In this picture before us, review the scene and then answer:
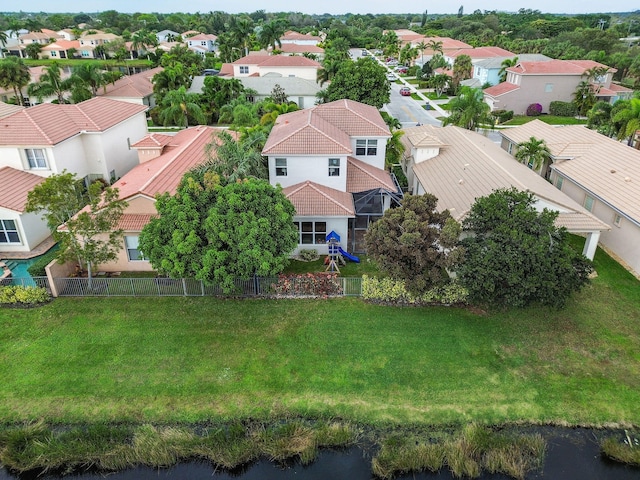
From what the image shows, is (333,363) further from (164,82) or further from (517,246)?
(164,82)

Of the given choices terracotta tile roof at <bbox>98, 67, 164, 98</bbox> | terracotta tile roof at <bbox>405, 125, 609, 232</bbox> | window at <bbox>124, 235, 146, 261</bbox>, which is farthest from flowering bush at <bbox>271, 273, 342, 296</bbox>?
terracotta tile roof at <bbox>98, 67, 164, 98</bbox>

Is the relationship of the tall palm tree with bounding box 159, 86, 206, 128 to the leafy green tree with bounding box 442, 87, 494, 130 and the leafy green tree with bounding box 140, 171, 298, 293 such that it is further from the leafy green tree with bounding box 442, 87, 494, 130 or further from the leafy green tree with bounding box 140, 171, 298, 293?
the leafy green tree with bounding box 140, 171, 298, 293

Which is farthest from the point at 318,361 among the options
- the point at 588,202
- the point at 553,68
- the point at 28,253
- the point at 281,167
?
the point at 553,68

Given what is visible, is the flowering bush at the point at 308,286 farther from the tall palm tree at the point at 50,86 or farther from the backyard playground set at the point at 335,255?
the tall palm tree at the point at 50,86

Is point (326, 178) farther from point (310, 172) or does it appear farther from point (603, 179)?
point (603, 179)

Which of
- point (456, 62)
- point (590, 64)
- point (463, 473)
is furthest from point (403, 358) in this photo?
point (456, 62)

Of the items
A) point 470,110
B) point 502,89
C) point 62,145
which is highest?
point 62,145
